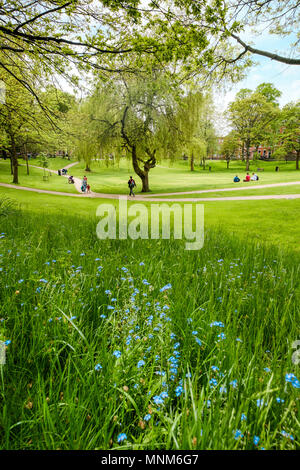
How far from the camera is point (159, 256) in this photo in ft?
13.5

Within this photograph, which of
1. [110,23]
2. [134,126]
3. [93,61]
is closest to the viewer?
[110,23]

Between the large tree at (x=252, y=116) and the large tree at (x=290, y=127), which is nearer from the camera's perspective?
the large tree at (x=290, y=127)

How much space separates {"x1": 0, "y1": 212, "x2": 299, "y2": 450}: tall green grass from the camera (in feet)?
3.56

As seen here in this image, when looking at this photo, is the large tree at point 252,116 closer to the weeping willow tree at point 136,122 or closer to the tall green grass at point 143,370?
the weeping willow tree at point 136,122

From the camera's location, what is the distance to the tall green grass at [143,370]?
1086 mm

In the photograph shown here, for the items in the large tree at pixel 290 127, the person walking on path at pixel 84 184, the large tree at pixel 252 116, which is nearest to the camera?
the person walking on path at pixel 84 184

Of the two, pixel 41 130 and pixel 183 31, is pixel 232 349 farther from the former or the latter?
pixel 41 130

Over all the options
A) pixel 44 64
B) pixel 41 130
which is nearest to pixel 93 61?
pixel 44 64

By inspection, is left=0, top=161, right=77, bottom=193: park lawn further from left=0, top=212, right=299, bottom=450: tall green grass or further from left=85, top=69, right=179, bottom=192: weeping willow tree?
left=0, top=212, right=299, bottom=450: tall green grass

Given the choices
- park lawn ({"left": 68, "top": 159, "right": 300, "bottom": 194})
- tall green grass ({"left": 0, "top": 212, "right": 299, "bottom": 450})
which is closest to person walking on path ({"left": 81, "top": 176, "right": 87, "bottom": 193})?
park lawn ({"left": 68, "top": 159, "right": 300, "bottom": 194})

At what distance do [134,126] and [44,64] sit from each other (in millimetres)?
14726

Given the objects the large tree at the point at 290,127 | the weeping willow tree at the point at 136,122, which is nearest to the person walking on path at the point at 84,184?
the weeping willow tree at the point at 136,122

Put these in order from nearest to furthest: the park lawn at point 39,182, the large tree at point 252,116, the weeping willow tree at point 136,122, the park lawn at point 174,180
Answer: the weeping willow tree at point 136,122, the park lawn at point 174,180, the park lawn at point 39,182, the large tree at point 252,116

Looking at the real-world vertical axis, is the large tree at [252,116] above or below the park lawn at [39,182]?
above
